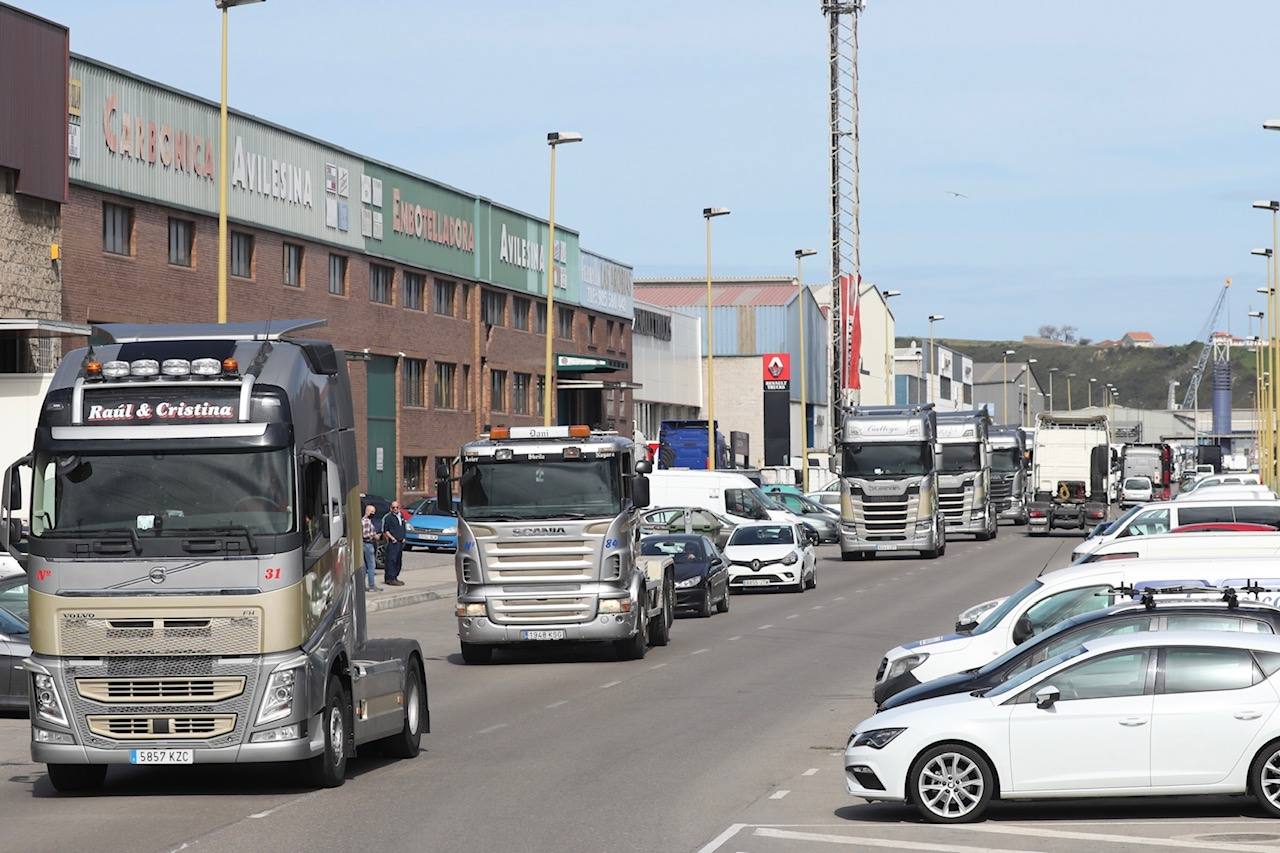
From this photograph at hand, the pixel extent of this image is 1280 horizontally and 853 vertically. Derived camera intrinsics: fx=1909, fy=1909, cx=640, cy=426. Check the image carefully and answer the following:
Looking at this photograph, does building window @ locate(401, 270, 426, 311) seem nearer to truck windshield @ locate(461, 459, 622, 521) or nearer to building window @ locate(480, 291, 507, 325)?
building window @ locate(480, 291, 507, 325)

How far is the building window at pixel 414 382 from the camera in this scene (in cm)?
6438

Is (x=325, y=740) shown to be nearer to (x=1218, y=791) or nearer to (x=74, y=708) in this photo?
(x=74, y=708)

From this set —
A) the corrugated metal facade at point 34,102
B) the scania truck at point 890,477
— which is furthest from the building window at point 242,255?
the scania truck at point 890,477

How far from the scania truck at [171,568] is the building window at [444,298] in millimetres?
53616

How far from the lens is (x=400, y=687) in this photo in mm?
16188

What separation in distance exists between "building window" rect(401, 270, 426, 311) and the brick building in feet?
0.24

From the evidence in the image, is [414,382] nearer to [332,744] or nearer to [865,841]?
[332,744]

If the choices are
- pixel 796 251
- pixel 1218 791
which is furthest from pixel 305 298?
pixel 1218 791

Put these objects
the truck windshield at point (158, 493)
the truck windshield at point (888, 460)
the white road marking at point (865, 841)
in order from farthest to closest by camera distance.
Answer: the truck windshield at point (888, 460), the truck windshield at point (158, 493), the white road marking at point (865, 841)

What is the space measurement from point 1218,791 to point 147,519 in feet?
25.0

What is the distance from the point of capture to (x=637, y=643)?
25375 mm

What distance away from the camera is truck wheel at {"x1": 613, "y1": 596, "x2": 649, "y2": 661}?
25.2m

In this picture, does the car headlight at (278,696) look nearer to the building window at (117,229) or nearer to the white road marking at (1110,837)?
the white road marking at (1110,837)

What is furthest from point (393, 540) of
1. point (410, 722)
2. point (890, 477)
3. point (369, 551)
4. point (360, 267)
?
point (410, 722)
